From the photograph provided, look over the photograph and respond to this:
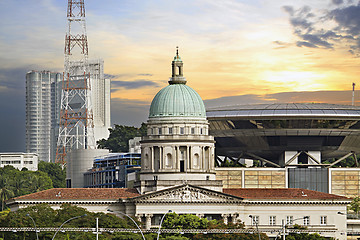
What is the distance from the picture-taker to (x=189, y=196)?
180 metres

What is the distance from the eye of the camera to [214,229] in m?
156

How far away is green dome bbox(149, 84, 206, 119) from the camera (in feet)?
621

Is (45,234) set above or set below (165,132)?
below

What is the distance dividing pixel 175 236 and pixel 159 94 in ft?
149

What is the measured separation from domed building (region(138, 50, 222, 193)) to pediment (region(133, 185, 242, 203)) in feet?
14.0

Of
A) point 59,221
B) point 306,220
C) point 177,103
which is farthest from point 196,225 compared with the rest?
point 177,103

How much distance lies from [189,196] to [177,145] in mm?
10750

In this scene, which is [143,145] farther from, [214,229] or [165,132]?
[214,229]

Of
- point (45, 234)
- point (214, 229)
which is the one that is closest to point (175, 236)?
point (214, 229)

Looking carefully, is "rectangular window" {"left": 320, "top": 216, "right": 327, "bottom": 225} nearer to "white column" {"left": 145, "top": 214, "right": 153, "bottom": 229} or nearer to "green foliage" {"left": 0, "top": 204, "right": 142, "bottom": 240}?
"white column" {"left": 145, "top": 214, "right": 153, "bottom": 229}

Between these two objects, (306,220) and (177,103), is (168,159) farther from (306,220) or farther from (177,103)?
(306,220)

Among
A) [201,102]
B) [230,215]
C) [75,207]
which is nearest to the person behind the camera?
[75,207]

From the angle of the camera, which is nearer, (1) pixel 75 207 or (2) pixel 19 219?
(2) pixel 19 219

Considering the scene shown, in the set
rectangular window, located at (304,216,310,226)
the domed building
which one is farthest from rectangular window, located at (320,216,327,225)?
the domed building
